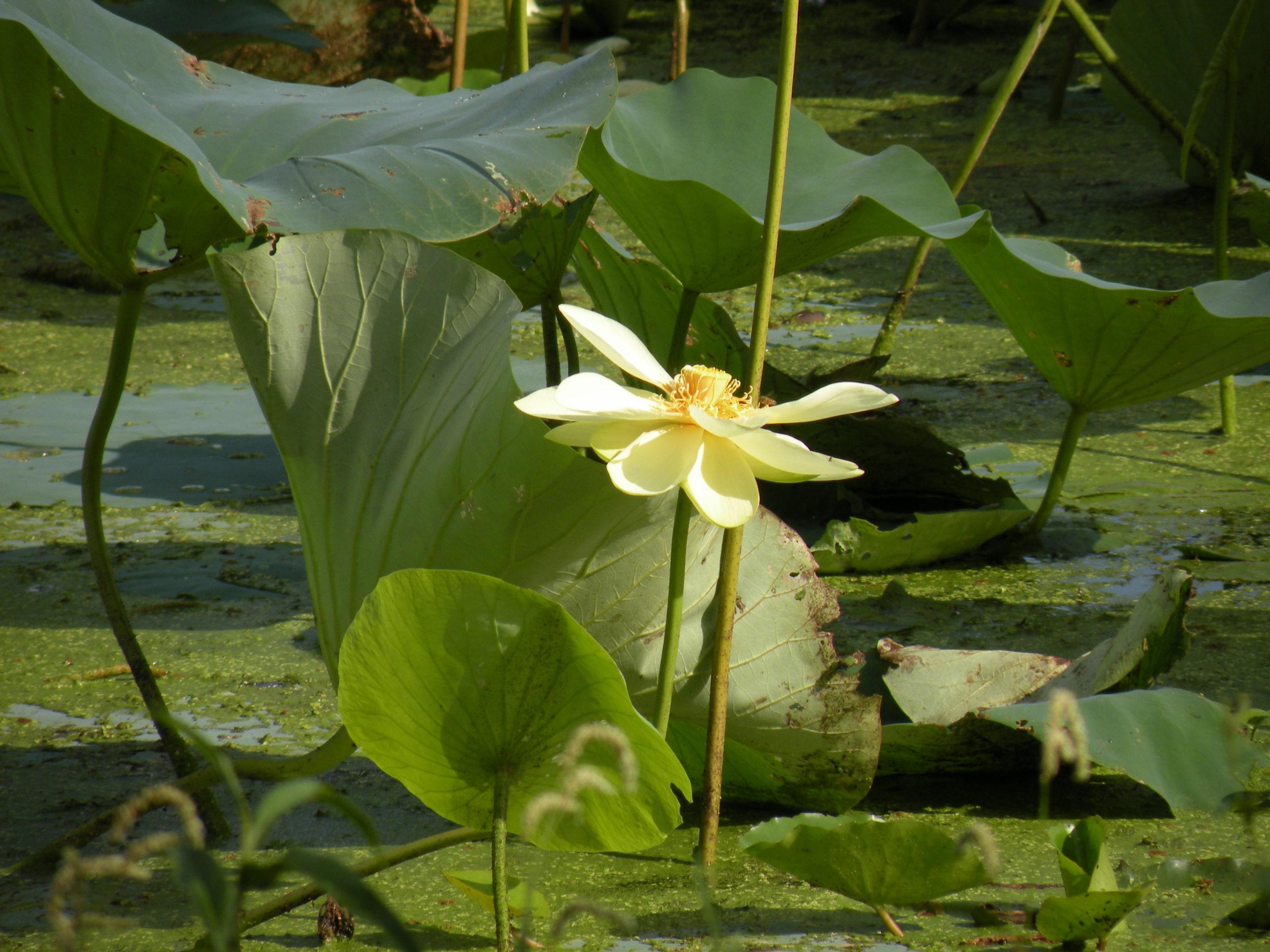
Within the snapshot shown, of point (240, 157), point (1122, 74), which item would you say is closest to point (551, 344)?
point (240, 157)

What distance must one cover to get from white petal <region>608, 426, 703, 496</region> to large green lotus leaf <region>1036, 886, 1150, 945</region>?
339 millimetres

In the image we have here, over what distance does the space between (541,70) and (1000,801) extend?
0.82 m

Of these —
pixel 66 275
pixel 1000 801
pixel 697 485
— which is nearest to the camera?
pixel 697 485

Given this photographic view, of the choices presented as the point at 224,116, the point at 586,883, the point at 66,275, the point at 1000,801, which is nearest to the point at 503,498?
the point at 586,883

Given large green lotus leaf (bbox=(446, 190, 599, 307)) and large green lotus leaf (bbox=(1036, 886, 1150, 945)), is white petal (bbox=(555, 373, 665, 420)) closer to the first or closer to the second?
large green lotus leaf (bbox=(1036, 886, 1150, 945))

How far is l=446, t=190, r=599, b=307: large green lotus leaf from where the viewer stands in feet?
4.33

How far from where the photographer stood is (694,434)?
26.0 inches

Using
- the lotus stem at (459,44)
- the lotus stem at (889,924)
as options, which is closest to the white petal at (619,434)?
the lotus stem at (889,924)

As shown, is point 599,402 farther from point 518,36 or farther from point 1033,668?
point 518,36

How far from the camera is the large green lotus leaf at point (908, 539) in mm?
1599

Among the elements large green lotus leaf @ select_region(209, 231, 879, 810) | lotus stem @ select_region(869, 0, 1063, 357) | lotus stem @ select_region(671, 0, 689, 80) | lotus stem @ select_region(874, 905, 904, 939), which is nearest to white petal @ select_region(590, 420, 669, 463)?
large green lotus leaf @ select_region(209, 231, 879, 810)

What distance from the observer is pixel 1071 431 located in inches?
63.1

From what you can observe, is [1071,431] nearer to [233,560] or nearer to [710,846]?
[710,846]

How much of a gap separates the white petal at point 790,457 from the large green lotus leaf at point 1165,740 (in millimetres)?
355
